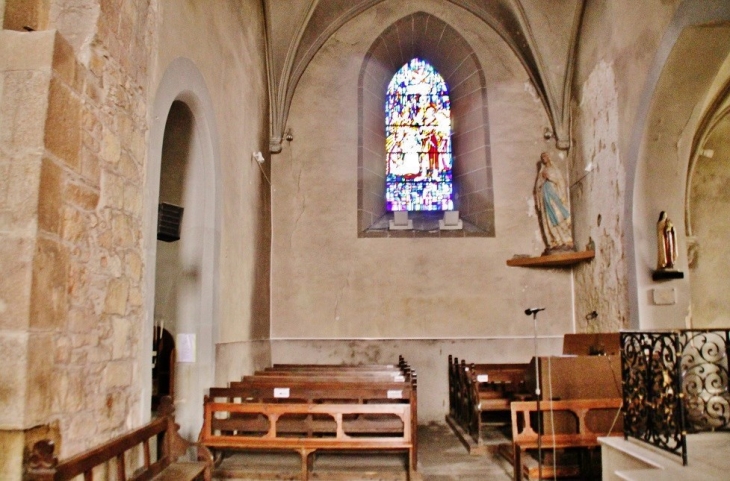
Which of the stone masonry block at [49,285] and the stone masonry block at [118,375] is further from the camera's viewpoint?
the stone masonry block at [118,375]

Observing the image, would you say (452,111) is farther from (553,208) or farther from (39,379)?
(39,379)

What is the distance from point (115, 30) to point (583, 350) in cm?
529

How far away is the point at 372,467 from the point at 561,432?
162 centimetres

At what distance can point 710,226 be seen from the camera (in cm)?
979

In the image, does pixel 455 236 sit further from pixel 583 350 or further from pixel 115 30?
pixel 115 30

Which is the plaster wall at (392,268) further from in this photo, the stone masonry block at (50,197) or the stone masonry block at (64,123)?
the stone masonry block at (50,197)

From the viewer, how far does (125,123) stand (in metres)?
3.79

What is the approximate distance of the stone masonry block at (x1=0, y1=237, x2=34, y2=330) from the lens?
8.75 feet

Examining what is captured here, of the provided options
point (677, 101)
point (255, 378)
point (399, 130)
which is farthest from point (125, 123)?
point (399, 130)

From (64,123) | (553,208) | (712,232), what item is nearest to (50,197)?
(64,123)

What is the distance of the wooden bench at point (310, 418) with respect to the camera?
Result: 15.0ft

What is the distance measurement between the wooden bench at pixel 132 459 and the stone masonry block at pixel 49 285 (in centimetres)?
57

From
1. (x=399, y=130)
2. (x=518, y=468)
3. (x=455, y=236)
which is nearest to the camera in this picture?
(x=518, y=468)

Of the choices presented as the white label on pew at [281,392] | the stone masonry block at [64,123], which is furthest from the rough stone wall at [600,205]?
the stone masonry block at [64,123]
